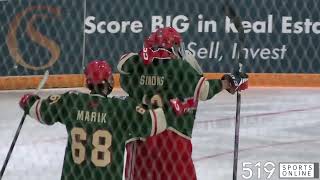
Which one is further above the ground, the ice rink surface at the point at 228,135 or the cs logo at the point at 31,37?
the cs logo at the point at 31,37

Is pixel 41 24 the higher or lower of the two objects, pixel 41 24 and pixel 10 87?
the higher

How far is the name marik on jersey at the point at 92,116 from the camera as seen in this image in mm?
2422

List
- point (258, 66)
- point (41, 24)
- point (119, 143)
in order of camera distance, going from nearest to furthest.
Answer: point (119, 143)
point (41, 24)
point (258, 66)

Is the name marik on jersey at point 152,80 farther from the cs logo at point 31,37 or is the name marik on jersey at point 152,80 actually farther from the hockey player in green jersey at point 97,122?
the cs logo at point 31,37

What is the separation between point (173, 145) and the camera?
282 cm

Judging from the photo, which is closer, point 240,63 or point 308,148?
point 240,63

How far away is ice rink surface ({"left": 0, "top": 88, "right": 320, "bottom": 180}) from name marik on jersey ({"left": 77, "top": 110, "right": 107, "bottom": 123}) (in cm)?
126

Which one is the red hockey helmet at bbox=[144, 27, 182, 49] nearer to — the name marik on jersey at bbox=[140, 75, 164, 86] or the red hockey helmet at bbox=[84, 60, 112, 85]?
the name marik on jersey at bbox=[140, 75, 164, 86]

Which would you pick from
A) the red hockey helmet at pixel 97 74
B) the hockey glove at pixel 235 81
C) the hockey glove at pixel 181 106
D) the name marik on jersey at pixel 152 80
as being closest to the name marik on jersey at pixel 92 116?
the red hockey helmet at pixel 97 74

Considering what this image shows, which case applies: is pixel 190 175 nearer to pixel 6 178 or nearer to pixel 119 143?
pixel 119 143

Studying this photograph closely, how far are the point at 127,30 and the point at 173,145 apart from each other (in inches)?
133

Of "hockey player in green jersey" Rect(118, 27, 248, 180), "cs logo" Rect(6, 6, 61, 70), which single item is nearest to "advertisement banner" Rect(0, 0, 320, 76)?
"cs logo" Rect(6, 6, 61, 70)

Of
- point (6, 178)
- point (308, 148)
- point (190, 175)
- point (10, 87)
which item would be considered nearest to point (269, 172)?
point (308, 148)

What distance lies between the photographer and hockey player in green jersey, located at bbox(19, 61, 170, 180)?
2.41 meters
